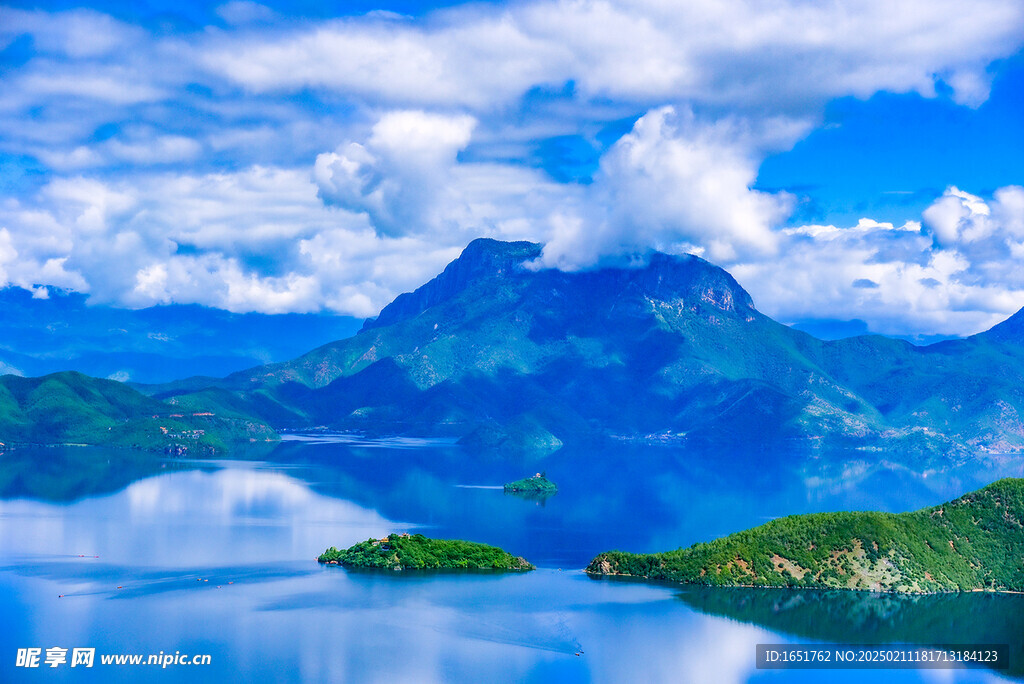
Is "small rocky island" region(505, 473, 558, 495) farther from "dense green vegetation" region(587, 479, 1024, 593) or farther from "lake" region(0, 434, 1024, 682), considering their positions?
"dense green vegetation" region(587, 479, 1024, 593)

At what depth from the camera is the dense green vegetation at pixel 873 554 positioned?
282 feet

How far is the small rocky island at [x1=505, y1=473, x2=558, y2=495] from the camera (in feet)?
538

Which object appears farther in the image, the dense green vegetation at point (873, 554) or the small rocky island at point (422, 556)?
the small rocky island at point (422, 556)

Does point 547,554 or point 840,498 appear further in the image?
point 840,498

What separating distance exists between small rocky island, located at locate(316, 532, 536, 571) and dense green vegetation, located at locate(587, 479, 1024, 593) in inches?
348

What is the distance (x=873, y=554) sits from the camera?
86375mm

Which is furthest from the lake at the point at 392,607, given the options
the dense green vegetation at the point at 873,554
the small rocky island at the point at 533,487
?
the small rocky island at the point at 533,487

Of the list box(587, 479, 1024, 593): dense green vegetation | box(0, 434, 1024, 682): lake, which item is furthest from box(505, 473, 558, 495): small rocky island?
box(587, 479, 1024, 593): dense green vegetation

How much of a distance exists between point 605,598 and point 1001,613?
31257 mm

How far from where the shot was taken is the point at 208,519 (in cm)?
12300

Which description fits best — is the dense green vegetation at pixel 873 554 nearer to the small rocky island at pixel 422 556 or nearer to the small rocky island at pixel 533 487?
the small rocky island at pixel 422 556

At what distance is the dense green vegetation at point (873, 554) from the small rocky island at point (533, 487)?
7181 cm

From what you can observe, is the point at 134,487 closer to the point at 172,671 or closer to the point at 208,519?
the point at 208,519

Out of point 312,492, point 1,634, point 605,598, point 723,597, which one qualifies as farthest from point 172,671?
point 312,492
